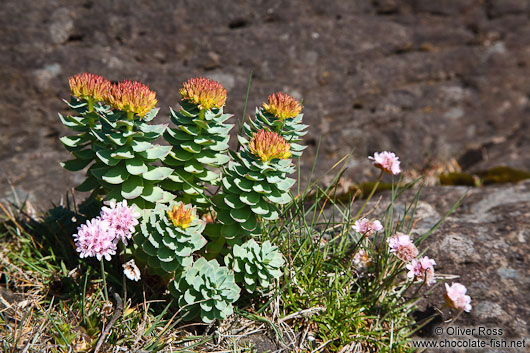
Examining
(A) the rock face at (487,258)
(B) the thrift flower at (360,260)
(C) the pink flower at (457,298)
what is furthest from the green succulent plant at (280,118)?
(A) the rock face at (487,258)

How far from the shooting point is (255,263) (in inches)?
76.0

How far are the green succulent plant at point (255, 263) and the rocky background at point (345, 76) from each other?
1164 millimetres

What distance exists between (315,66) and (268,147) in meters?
2.81

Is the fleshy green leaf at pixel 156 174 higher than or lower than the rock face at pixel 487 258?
higher

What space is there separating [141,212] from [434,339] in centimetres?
160

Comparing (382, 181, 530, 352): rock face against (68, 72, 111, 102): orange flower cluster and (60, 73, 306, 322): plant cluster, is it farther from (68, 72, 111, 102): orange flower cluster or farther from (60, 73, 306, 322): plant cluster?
(68, 72, 111, 102): orange flower cluster

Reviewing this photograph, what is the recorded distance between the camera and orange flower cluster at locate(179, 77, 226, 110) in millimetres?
1889

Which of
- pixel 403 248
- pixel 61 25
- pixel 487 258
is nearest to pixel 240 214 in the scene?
pixel 403 248

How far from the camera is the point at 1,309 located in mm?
1938

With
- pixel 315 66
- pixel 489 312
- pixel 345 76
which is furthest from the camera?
pixel 345 76

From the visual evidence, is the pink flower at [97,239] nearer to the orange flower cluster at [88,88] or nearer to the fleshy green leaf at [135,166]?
the fleshy green leaf at [135,166]

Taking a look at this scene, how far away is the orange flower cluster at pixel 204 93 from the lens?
6.20 ft

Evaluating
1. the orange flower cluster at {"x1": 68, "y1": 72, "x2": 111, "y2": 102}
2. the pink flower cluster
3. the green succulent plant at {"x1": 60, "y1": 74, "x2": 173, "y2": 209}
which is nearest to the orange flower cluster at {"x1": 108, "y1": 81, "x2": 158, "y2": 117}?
the green succulent plant at {"x1": 60, "y1": 74, "x2": 173, "y2": 209}

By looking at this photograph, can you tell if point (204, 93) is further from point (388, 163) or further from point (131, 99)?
point (388, 163)
